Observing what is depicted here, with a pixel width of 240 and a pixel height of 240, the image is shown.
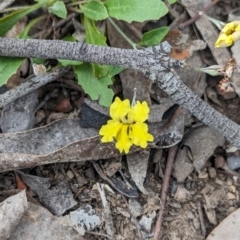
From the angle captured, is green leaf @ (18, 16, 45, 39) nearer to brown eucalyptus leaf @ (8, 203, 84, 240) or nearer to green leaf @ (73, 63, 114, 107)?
green leaf @ (73, 63, 114, 107)

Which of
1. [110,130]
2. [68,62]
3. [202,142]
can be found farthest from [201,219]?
[68,62]

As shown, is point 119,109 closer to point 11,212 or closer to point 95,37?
point 95,37

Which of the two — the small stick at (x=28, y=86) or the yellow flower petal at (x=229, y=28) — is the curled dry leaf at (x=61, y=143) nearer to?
the small stick at (x=28, y=86)

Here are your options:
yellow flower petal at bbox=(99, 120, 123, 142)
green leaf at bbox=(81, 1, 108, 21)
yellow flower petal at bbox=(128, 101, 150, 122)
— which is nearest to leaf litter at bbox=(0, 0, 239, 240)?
yellow flower petal at bbox=(99, 120, 123, 142)

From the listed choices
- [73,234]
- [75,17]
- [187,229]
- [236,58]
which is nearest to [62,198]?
[73,234]

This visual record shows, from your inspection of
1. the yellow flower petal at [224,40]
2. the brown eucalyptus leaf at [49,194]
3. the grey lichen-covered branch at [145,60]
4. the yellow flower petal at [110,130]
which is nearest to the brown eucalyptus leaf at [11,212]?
the brown eucalyptus leaf at [49,194]
